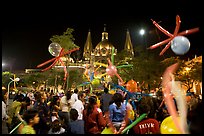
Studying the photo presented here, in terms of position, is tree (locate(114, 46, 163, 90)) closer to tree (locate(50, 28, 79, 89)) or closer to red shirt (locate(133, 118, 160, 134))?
tree (locate(50, 28, 79, 89))

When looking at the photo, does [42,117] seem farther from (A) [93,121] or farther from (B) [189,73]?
(B) [189,73]

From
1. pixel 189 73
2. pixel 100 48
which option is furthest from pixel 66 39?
pixel 100 48

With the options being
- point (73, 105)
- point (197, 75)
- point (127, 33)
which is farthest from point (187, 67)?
point (127, 33)

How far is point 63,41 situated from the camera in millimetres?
28703

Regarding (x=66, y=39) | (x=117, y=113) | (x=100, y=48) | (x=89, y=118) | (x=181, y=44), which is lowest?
(x=89, y=118)

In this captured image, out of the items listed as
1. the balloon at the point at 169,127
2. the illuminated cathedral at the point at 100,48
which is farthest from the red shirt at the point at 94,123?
the illuminated cathedral at the point at 100,48

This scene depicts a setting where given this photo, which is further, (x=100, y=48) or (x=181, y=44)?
(x=100, y=48)

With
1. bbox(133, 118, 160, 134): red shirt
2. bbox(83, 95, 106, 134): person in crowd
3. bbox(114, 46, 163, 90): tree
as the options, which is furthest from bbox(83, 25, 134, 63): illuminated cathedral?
bbox(133, 118, 160, 134): red shirt

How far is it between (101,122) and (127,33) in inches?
3474

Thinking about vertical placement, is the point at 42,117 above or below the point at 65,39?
below

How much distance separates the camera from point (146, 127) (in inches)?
174

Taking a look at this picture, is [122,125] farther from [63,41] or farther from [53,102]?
[63,41]

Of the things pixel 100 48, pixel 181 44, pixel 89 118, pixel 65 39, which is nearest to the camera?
pixel 89 118

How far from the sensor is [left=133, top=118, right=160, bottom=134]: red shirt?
4410mm
